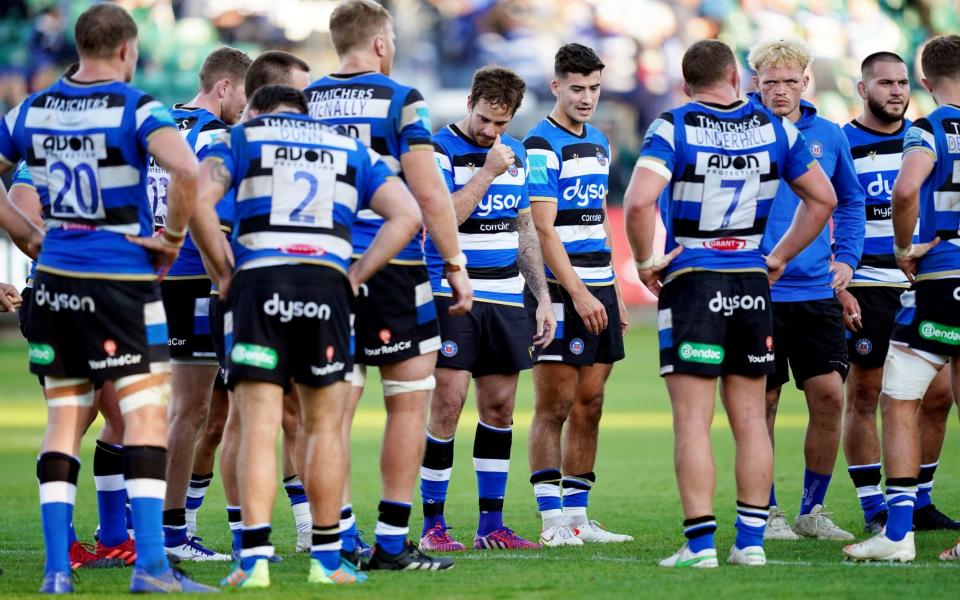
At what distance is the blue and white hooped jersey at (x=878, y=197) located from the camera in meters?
9.06

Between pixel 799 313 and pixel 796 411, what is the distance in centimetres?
1005

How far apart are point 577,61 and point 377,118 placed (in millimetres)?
2332

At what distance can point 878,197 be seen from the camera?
30.0ft

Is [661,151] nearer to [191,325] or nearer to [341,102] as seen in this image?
[341,102]

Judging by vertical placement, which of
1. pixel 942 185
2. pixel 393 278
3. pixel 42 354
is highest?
pixel 942 185

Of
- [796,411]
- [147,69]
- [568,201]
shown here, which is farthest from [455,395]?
[147,69]

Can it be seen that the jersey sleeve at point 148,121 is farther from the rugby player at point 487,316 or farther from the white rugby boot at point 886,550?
the white rugby boot at point 886,550

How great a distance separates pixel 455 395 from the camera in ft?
27.1

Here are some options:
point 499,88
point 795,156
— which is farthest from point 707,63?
point 499,88

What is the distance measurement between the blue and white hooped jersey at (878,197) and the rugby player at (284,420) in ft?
12.3

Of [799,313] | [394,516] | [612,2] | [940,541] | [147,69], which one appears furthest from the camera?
[612,2]

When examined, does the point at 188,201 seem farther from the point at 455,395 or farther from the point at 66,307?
the point at 455,395

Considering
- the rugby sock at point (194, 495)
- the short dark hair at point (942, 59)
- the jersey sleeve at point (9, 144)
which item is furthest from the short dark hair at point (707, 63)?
the rugby sock at point (194, 495)

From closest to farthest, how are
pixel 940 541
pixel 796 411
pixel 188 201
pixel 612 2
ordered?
pixel 188 201 < pixel 940 541 < pixel 796 411 < pixel 612 2
